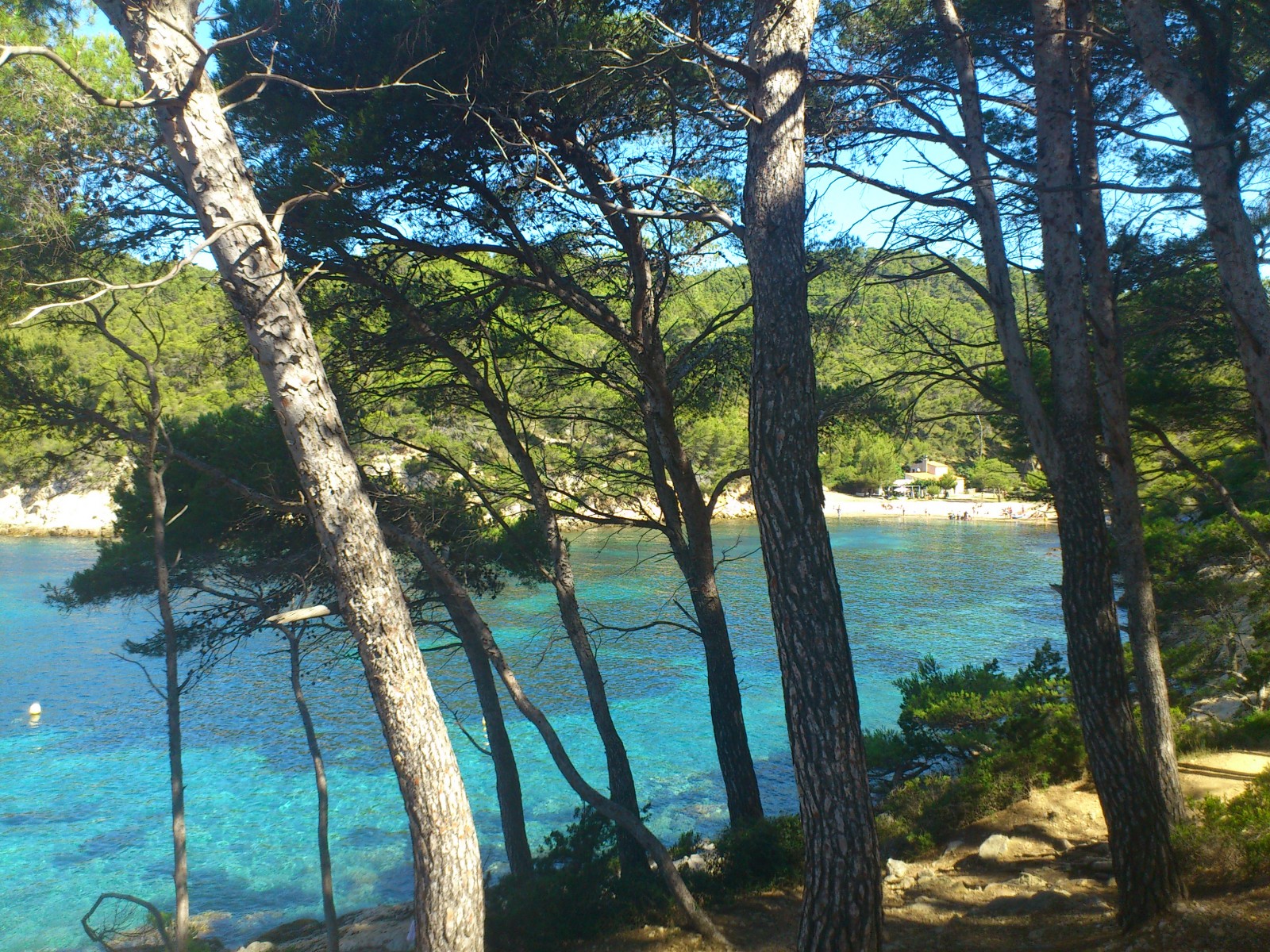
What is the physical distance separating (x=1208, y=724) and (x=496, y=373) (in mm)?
6894

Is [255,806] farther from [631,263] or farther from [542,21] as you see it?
[542,21]

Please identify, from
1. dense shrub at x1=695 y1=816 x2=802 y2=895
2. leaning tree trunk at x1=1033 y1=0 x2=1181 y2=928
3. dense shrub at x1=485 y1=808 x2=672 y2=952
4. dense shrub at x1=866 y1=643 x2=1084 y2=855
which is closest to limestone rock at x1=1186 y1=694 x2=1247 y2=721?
dense shrub at x1=866 y1=643 x2=1084 y2=855

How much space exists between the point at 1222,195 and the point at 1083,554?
5.85 feet

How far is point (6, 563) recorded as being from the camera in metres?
25.4

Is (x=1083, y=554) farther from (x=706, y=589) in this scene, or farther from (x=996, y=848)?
(x=706, y=589)

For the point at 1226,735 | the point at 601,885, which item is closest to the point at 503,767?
the point at 601,885

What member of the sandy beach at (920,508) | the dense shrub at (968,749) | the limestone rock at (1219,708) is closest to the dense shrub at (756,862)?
the dense shrub at (968,749)

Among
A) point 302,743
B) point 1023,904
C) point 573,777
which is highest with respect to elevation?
point 573,777

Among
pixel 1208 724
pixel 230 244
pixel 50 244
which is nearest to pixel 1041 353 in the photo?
pixel 1208 724

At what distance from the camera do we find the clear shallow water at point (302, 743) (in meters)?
10.1

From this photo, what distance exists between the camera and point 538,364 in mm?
7020

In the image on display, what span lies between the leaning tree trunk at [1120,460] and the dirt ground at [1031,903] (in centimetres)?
88

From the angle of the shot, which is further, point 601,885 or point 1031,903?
point 601,885

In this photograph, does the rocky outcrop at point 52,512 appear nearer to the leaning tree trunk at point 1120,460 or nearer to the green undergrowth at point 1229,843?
the leaning tree trunk at point 1120,460
